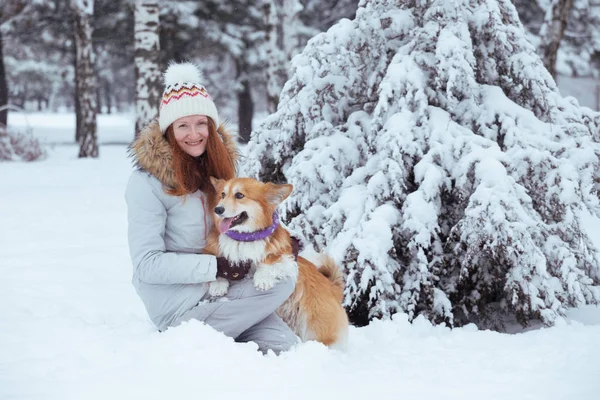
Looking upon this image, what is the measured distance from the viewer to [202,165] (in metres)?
3.45

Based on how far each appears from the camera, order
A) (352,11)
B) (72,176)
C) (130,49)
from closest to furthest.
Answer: (72,176) → (352,11) → (130,49)

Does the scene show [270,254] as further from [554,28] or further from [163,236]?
[554,28]

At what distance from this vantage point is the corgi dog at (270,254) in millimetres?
3123

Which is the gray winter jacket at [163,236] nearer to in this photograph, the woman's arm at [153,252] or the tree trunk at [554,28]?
the woman's arm at [153,252]

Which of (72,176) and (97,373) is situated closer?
(97,373)

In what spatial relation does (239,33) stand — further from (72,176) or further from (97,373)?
(97,373)

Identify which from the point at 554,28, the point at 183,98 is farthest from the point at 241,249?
the point at 554,28

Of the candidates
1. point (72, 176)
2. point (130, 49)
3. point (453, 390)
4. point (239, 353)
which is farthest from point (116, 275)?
point (130, 49)

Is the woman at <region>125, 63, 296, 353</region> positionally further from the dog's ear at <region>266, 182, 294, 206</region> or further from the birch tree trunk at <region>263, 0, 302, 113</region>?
the birch tree trunk at <region>263, 0, 302, 113</region>

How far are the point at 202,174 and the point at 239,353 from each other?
1.10m

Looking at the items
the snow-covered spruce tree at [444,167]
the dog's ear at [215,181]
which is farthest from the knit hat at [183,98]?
the snow-covered spruce tree at [444,167]

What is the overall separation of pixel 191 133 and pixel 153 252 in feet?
2.39

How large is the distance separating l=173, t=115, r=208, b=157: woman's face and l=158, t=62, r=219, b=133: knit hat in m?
0.05

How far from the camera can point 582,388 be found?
2.94 metres
